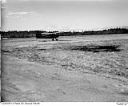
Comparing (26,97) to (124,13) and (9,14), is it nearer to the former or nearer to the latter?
(9,14)

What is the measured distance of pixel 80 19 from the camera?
2574mm

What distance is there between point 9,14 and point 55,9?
0.55 metres

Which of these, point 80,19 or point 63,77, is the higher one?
point 80,19

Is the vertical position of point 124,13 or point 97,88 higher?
point 124,13

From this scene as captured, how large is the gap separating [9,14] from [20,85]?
83 cm

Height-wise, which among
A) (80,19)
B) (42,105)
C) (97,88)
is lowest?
(42,105)

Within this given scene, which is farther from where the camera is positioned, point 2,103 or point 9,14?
point 9,14

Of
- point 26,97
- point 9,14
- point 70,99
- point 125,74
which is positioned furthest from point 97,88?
point 9,14

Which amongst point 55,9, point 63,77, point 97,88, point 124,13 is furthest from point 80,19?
point 97,88

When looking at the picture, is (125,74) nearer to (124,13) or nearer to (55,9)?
(124,13)

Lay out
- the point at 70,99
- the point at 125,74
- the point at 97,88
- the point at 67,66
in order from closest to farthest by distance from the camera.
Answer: the point at 70,99, the point at 97,88, the point at 125,74, the point at 67,66

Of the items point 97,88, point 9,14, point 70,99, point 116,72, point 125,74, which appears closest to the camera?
point 70,99

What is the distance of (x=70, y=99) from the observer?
1888 mm

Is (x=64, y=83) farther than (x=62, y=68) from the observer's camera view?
No
